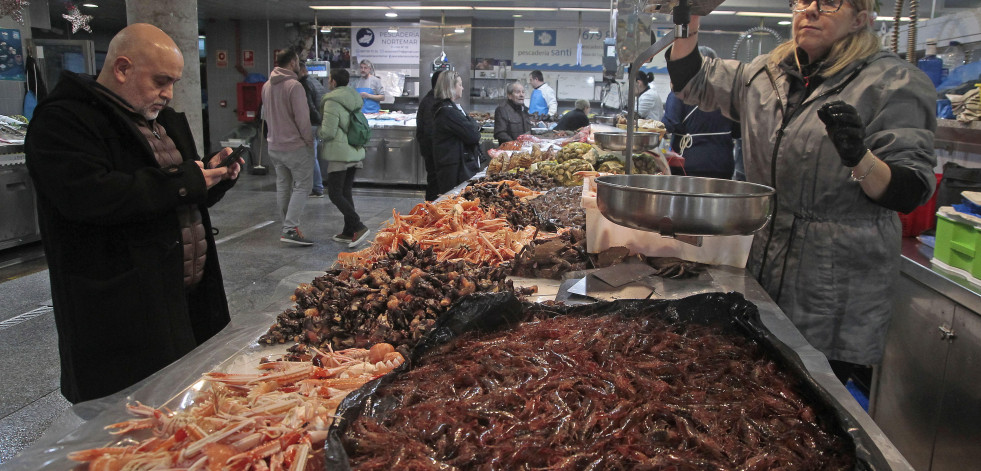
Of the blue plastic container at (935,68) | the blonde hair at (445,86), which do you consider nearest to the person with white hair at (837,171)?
the blue plastic container at (935,68)

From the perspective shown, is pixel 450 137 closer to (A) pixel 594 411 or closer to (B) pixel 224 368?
(B) pixel 224 368

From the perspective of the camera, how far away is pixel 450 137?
26.3 feet

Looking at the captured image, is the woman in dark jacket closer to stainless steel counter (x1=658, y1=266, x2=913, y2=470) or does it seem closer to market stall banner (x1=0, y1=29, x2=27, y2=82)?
stainless steel counter (x1=658, y1=266, x2=913, y2=470)

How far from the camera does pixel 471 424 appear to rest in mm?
1345

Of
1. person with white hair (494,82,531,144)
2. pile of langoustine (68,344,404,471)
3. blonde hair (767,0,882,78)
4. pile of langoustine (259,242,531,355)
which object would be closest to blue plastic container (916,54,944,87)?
blonde hair (767,0,882,78)

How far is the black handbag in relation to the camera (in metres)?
3.82

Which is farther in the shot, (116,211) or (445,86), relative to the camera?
(445,86)

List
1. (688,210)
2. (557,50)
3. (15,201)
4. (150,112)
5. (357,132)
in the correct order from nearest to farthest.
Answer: (688,210)
(150,112)
(15,201)
(357,132)
(557,50)

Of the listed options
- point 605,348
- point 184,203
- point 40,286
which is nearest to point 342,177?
point 40,286

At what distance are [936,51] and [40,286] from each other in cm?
772

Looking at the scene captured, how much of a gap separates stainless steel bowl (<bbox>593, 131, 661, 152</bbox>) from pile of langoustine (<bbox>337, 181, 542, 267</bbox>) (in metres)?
1.31

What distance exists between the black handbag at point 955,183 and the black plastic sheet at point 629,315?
2817 millimetres

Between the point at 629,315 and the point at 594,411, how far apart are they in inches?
25.2

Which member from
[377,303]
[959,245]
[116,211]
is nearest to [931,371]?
[959,245]
